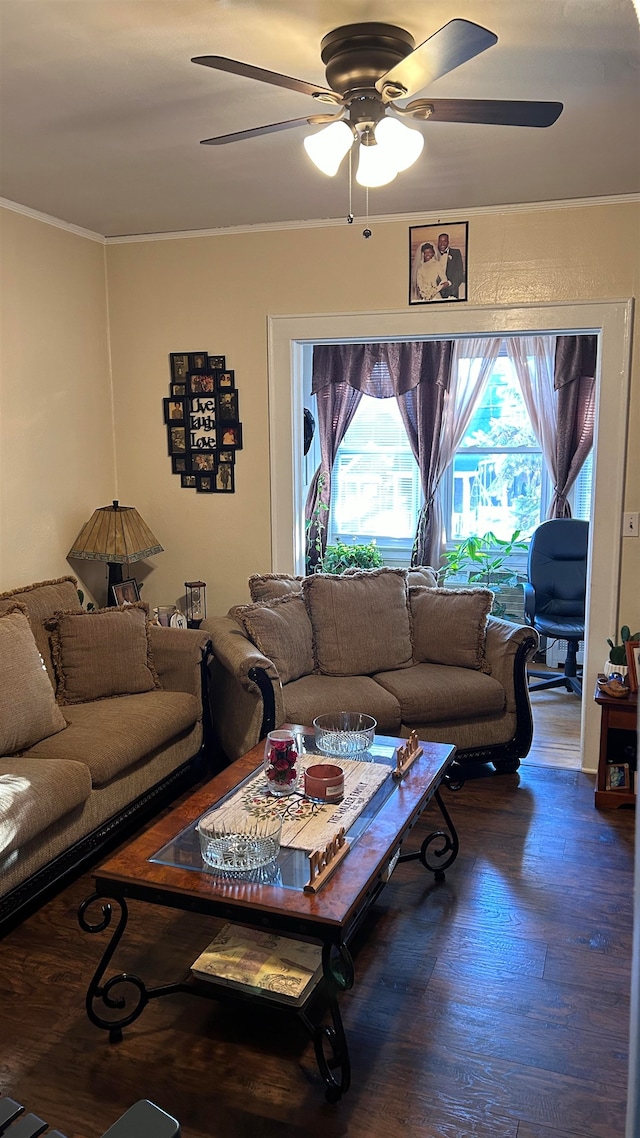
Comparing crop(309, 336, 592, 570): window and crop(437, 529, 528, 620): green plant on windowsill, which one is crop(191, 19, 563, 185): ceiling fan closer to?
crop(309, 336, 592, 570): window

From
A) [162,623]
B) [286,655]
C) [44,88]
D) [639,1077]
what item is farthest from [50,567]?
[639,1077]

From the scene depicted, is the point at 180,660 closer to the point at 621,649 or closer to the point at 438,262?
the point at 621,649

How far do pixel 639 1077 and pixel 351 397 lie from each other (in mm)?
6069

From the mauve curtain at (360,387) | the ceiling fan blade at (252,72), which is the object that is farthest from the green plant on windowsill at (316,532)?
the ceiling fan blade at (252,72)

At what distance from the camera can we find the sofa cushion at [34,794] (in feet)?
8.35

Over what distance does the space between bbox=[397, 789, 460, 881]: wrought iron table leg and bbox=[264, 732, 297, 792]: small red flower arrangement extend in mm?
603

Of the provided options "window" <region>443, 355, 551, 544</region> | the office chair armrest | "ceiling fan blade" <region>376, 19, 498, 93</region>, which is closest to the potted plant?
the office chair armrest

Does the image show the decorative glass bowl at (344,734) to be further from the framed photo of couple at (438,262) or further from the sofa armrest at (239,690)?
the framed photo of couple at (438,262)

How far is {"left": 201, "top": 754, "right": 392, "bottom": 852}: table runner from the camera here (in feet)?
7.89

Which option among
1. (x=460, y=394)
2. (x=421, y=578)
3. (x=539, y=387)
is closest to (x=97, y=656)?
(x=421, y=578)

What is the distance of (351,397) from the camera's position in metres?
6.34

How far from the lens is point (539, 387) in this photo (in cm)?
584

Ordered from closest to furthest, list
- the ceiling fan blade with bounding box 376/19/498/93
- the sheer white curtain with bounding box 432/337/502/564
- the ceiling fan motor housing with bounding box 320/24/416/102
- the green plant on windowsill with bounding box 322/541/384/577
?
the ceiling fan blade with bounding box 376/19/498/93 → the ceiling fan motor housing with bounding box 320/24/416/102 → the sheer white curtain with bounding box 432/337/502/564 → the green plant on windowsill with bounding box 322/541/384/577

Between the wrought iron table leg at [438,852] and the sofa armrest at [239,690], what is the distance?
83cm
